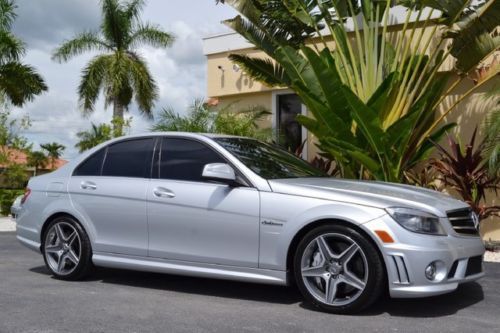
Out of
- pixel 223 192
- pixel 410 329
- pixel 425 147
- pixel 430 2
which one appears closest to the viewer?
pixel 410 329

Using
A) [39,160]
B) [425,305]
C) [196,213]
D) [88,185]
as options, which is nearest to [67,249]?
[88,185]

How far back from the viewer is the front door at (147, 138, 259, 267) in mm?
5625

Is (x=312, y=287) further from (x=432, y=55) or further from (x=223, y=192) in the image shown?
(x=432, y=55)

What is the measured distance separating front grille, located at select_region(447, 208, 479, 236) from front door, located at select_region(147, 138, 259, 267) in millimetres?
1661

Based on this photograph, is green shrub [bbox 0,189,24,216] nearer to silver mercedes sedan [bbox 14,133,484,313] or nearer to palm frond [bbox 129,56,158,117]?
palm frond [bbox 129,56,158,117]

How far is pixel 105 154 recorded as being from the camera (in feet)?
22.5

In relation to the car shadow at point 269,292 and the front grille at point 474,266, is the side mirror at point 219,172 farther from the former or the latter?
the front grille at point 474,266

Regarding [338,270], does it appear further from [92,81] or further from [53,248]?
[92,81]

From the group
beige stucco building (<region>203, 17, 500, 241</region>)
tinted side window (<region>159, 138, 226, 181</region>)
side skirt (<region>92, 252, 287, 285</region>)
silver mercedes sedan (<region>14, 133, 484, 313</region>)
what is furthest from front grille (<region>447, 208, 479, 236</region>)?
beige stucco building (<region>203, 17, 500, 241</region>)

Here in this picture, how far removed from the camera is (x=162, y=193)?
6.12 meters

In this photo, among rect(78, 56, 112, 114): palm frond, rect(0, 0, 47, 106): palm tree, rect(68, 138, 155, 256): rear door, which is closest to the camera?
rect(68, 138, 155, 256): rear door

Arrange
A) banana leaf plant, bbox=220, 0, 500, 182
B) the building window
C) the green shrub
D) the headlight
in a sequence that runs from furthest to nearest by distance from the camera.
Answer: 1. the green shrub
2. the building window
3. banana leaf plant, bbox=220, 0, 500, 182
4. the headlight

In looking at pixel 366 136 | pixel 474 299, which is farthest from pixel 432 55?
pixel 474 299

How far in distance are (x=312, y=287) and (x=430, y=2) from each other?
5.83 m
